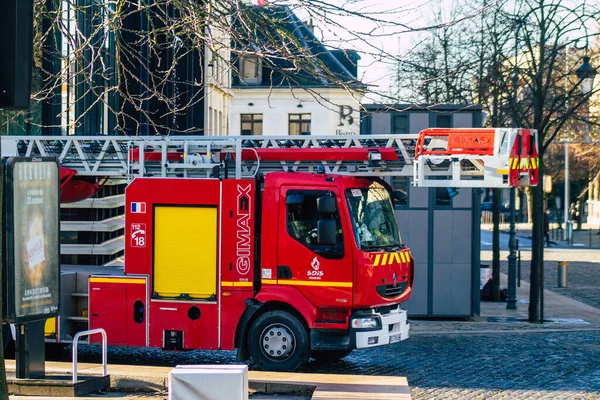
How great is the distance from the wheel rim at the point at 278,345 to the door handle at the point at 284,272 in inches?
26.9

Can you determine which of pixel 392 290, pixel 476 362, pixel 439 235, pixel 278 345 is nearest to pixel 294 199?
pixel 392 290

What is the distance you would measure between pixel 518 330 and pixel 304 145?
6065 millimetres

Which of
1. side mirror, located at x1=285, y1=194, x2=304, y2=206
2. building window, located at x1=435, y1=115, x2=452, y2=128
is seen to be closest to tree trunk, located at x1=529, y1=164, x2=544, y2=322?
building window, located at x1=435, y1=115, x2=452, y2=128

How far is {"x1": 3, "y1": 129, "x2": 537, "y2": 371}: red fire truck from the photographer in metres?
12.8

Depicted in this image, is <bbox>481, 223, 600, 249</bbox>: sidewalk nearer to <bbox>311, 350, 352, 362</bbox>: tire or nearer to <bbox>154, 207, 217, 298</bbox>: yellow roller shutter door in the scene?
<bbox>311, 350, 352, 362</bbox>: tire

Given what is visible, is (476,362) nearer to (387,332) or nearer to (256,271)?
(387,332)

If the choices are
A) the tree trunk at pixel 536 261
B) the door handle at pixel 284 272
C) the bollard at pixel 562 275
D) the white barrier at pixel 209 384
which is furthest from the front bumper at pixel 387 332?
the bollard at pixel 562 275

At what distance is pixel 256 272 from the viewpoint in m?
13.0

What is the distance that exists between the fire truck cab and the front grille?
0.08 feet

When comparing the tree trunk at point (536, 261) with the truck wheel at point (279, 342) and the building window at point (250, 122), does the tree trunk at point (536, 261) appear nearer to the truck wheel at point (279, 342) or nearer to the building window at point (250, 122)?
the truck wheel at point (279, 342)

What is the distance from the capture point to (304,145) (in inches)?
548

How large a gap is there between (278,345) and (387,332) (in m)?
1.45

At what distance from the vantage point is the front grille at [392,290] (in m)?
13.0

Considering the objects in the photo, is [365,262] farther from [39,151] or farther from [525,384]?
[39,151]
